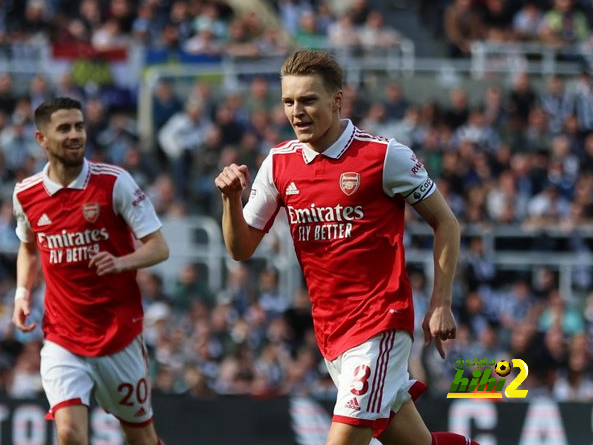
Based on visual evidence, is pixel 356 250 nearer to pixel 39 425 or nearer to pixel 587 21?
pixel 39 425

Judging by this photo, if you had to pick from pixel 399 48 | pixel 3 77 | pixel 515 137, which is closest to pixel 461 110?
pixel 515 137

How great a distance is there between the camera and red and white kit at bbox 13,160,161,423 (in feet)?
29.9

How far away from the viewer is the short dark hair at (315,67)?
24.8 ft

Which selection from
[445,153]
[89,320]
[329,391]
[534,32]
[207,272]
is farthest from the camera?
[534,32]

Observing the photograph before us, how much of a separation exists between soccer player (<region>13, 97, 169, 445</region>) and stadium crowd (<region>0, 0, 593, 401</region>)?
505 cm

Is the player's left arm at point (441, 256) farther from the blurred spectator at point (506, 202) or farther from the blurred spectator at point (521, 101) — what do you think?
the blurred spectator at point (521, 101)

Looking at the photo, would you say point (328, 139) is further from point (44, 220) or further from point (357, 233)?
point (44, 220)

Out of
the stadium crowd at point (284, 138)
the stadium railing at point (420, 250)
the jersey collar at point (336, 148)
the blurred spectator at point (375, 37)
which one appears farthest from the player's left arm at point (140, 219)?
the blurred spectator at point (375, 37)

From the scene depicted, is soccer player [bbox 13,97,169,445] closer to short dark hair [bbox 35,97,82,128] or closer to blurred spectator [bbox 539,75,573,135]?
short dark hair [bbox 35,97,82,128]

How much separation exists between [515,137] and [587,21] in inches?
145

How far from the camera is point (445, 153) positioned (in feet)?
61.5

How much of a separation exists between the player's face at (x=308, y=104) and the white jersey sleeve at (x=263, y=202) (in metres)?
0.36

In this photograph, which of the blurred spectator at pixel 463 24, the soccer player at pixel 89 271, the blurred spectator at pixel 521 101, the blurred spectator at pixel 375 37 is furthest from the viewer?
the blurred spectator at pixel 463 24

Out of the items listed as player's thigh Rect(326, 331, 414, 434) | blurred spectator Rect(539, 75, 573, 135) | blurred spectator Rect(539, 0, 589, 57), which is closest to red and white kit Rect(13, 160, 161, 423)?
player's thigh Rect(326, 331, 414, 434)
